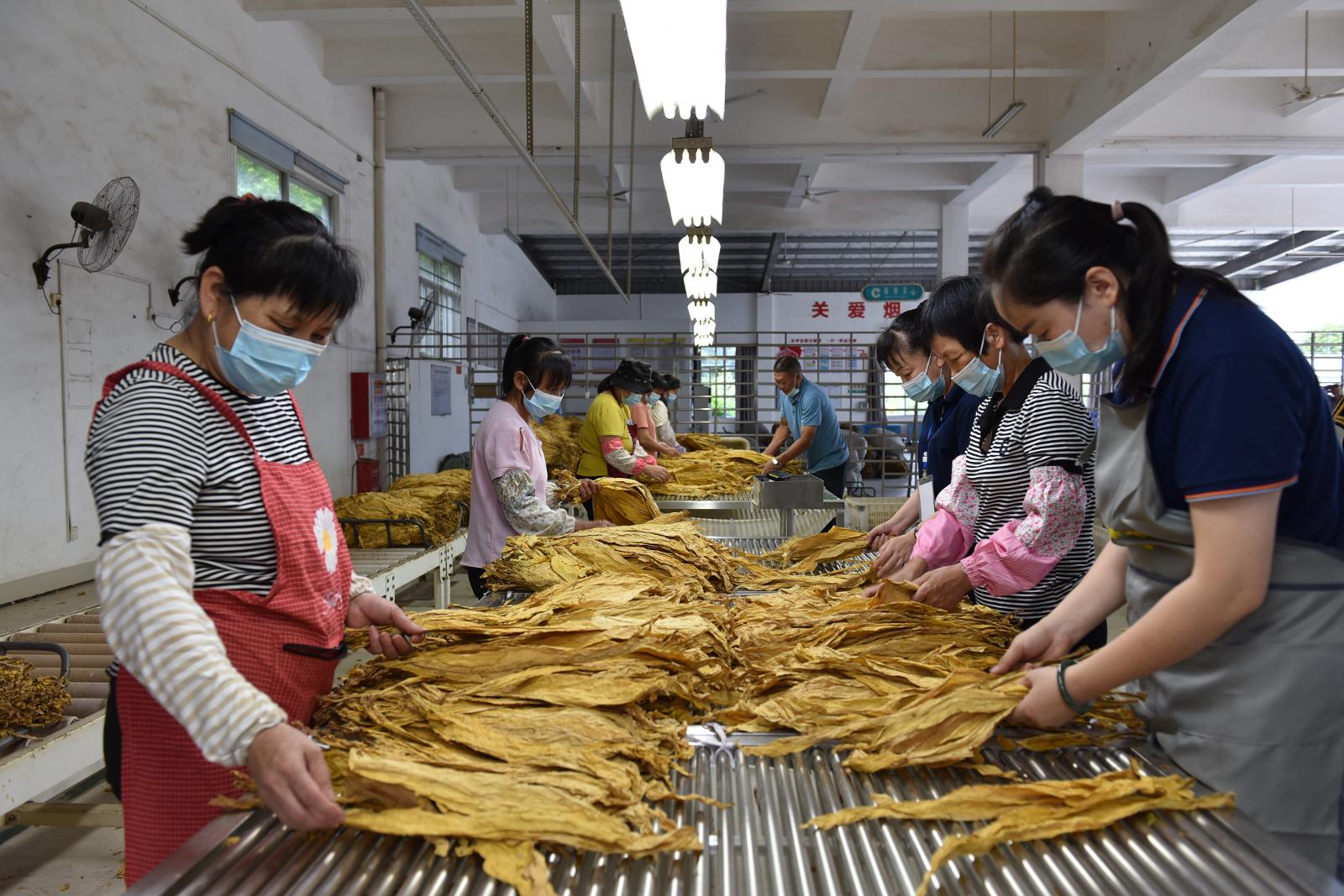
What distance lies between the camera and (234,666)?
4.97 ft

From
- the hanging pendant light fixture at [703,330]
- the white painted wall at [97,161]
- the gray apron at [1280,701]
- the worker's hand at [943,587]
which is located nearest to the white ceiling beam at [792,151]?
the white painted wall at [97,161]

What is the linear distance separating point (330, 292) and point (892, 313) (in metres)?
15.0

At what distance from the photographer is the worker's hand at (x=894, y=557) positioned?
2555 millimetres

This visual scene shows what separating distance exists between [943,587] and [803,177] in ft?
32.6

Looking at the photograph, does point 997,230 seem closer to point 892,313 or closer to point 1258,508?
point 1258,508

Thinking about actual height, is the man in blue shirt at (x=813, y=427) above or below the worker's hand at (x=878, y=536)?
above

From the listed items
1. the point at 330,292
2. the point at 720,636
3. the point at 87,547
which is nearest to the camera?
the point at 330,292

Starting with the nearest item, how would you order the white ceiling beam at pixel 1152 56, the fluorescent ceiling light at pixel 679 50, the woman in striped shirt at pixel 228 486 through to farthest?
the woman in striped shirt at pixel 228 486, the fluorescent ceiling light at pixel 679 50, the white ceiling beam at pixel 1152 56

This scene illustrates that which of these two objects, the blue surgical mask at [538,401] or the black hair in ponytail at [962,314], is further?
the blue surgical mask at [538,401]

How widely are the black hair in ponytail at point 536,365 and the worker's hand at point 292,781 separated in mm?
2592

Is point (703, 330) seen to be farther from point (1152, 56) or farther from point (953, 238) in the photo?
point (1152, 56)

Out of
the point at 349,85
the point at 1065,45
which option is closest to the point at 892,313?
the point at 1065,45

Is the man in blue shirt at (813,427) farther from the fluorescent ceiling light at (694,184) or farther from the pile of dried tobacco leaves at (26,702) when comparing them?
the pile of dried tobacco leaves at (26,702)

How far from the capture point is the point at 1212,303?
4.42ft
